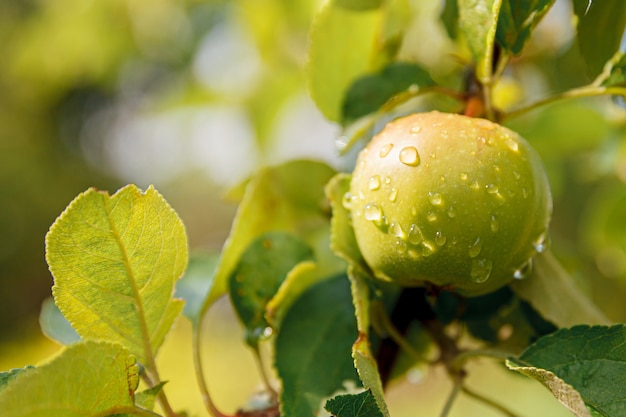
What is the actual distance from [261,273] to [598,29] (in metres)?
0.33

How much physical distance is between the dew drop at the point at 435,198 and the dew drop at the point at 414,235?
0.02 m

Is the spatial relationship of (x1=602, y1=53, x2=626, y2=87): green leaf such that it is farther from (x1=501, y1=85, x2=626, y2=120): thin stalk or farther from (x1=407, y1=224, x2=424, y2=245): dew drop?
(x1=407, y1=224, x2=424, y2=245): dew drop

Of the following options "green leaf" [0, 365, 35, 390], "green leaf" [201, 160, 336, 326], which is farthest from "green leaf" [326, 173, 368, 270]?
"green leaf" [0, 365, 35, 390]

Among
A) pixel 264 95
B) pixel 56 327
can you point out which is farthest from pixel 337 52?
pixel 264 95

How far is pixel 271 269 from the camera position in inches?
21.2

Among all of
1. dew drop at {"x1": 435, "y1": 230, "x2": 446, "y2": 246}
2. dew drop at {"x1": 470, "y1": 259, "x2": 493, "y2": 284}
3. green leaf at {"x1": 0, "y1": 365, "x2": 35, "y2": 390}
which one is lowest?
dew drop at {"x1": 470, "y1": 259, "x2": 493, "y2": 284}

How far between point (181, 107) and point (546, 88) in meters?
1.02

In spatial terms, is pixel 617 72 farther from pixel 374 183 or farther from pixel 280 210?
pixel 280 210

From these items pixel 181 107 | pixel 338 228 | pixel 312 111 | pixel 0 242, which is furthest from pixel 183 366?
pixel 0 242

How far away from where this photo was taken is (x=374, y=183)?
0.43m

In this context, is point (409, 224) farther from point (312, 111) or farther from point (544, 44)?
point (312, 111)

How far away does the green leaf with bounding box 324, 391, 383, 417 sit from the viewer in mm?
372

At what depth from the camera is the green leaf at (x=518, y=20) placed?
434mm

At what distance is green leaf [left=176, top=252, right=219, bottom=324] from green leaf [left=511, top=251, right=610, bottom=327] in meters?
0.28
